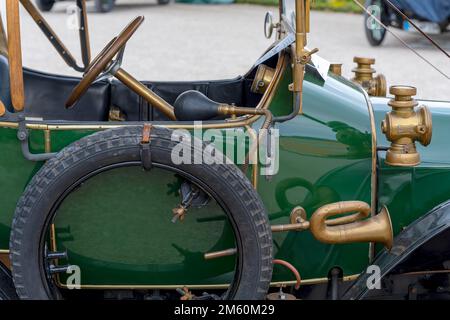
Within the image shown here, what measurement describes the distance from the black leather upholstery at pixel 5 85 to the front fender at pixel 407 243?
1256mm

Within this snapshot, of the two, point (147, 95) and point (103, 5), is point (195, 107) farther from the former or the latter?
point (103, 5)

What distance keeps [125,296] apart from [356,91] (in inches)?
42.2

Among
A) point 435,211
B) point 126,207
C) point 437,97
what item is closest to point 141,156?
point 126,207

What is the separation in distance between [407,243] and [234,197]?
591 millimetres

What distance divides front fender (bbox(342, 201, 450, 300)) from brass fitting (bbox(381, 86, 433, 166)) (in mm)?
186

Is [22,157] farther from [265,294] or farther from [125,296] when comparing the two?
[265,294]

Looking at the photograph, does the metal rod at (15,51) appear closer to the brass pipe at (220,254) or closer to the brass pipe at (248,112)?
the brass pipe at (248,112)

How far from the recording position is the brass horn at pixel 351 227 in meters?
2.20

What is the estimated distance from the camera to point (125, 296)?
8.20 feet

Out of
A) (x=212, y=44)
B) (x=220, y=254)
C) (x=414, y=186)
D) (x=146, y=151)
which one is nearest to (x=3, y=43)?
(x=146, y=151)

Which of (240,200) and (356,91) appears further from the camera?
(356,91)

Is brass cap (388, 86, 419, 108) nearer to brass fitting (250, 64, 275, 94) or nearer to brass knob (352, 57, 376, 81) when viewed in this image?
brass fitting (250, 64, 275, 94)

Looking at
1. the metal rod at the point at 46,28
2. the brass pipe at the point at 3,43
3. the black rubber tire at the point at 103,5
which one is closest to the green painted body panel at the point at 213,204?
the brass pipe at the point at 3,43

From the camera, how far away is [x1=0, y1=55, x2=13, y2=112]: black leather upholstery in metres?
2.41
